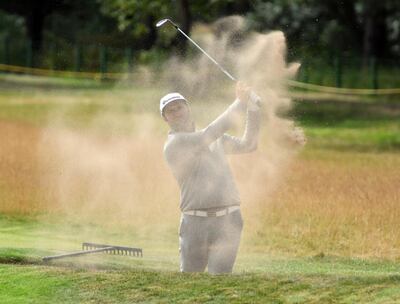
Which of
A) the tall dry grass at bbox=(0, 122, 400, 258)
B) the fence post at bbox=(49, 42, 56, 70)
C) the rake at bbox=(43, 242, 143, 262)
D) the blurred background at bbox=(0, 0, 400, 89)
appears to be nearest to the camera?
the rake at bbox=(43, 242, 143, 262)

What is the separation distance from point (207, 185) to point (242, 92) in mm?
738

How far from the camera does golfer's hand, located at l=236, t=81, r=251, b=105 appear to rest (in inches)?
431

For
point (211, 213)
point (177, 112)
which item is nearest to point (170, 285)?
point (211, 213)

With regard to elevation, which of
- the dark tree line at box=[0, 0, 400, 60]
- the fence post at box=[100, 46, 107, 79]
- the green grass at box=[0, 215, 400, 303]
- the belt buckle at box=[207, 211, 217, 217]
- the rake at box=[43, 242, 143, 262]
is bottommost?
the green grass at box=[0, 215, 400, 303]

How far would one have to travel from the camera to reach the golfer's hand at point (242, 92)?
10.9m

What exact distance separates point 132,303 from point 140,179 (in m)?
10.3

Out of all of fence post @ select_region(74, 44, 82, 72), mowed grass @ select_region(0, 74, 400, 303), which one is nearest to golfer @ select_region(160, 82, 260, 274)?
mowed grass @ select_region(0, 74, 400, 303)

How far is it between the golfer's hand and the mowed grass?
1.32 m

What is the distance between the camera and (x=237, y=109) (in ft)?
35.9

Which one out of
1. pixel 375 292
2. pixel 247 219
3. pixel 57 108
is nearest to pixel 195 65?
pixel 247 219

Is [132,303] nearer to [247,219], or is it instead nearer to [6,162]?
[247,219]

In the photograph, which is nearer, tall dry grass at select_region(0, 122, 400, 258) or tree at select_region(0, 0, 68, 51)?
tall dry grass at select_region(0, 122, 400, 258)

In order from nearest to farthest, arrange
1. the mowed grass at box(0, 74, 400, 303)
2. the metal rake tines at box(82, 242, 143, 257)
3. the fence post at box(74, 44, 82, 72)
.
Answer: the mowed grass at box(0, 74, 400, 303) → the metal rake tines at box(82, 242, 143, 257) → the fence post at box(74, 44, 82, 72)

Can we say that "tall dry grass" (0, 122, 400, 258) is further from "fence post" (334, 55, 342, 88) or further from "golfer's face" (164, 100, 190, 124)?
"fence post" (334, 55, 342, 88)
